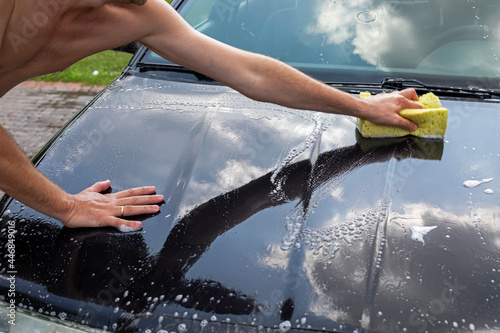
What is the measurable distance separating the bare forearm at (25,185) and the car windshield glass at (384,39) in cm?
111

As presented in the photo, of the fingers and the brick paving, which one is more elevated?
the fingers

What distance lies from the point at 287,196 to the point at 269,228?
18 cm

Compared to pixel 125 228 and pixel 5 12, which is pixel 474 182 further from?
pixel 5 12

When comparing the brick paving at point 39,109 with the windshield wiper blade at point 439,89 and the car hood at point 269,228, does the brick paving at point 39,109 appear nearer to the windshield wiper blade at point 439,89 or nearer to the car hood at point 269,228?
the car hood at point 269,228

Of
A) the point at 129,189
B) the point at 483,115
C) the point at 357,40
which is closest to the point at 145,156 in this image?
the point at 129,189

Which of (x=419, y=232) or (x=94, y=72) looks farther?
(x=94, y=72)

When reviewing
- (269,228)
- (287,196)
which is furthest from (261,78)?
(269,228)

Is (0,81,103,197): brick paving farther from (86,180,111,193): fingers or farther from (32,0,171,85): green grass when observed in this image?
(86,180,111,193): fingers

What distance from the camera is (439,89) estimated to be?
219 centimetres

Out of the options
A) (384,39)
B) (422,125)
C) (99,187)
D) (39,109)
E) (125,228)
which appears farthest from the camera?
(39,109)

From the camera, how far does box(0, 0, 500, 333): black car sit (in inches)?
55.3

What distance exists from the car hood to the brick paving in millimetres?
2563

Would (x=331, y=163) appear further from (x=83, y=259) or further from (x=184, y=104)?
(x=83, y=259)

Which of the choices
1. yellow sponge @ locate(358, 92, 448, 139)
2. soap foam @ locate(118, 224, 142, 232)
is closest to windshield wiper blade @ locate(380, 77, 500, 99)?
yellow sponge @ locate(358, 92, 448, 139)
